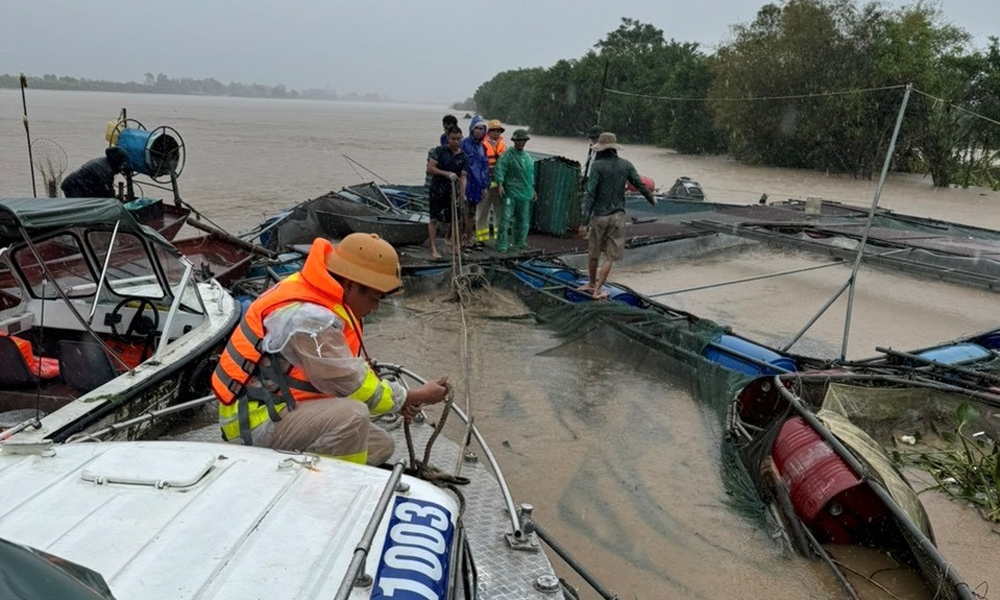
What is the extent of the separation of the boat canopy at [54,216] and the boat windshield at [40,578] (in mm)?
3495

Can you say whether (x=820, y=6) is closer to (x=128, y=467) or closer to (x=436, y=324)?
(x=436, y=324)

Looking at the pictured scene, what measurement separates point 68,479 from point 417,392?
1.39 m

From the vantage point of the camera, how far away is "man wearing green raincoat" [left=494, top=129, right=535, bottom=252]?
398 inches

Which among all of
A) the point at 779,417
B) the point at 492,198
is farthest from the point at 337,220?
the point at 779,417

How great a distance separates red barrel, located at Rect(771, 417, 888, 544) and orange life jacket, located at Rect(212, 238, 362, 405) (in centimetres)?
294

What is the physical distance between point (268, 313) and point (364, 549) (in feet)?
4.27

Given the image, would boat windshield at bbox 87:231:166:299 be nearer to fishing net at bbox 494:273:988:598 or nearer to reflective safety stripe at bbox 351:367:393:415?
reflective safety stripe at bbox 351:367:393:415

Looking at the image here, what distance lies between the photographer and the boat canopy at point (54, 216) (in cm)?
445

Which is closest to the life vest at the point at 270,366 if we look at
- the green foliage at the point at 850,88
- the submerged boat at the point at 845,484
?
the submerged boat at the point at 845,484

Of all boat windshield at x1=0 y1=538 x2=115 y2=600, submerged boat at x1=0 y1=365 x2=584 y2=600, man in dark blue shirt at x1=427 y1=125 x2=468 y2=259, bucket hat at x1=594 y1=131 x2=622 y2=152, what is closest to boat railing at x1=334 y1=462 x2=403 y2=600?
submerged boat at x1=0 y1=365 x2=584 y2=600

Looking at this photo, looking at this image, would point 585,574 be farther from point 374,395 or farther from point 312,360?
point 312,360

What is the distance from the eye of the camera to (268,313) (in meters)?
3.07

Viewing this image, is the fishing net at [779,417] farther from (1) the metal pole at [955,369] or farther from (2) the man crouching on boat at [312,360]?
(2) the man crouching on boat at [312,360]

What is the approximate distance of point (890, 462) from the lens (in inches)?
185
